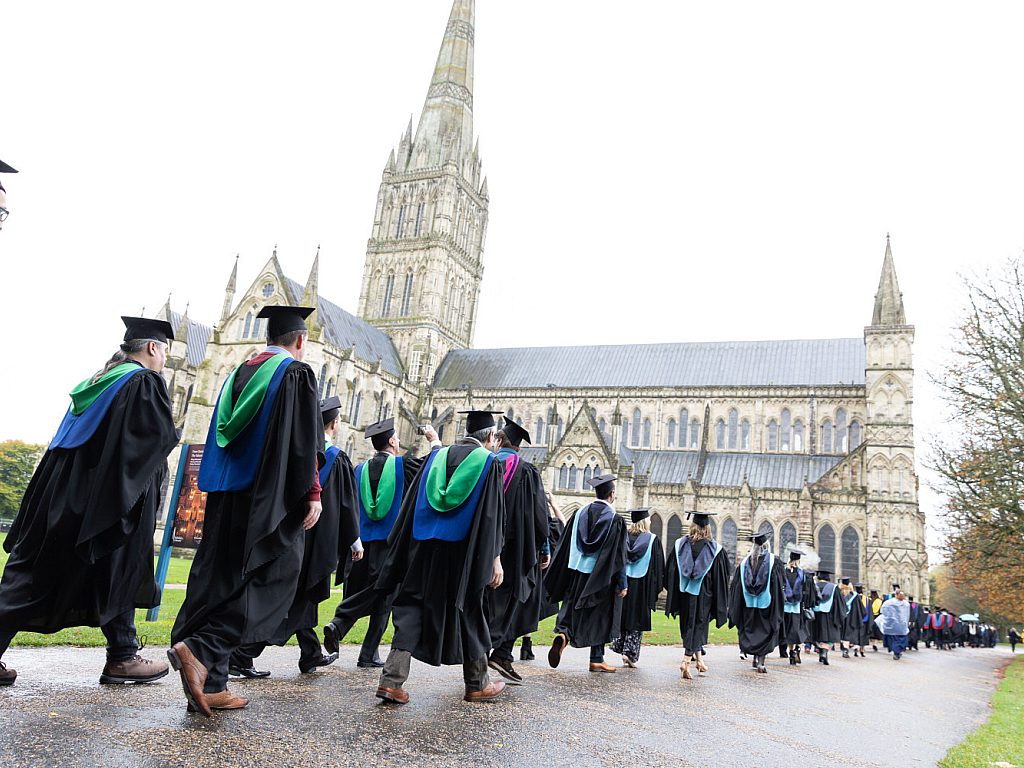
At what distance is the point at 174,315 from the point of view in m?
48.6

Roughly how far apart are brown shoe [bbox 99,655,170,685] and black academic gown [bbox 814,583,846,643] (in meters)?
14.8

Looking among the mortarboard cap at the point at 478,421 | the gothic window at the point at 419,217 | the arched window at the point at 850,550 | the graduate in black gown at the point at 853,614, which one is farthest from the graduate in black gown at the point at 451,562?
the gothic window at the point at 419,217

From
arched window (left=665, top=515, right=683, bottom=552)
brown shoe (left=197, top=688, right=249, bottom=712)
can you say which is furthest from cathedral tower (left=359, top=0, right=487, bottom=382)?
brown shoe (left=197, top=688, right=249, bottom=712)

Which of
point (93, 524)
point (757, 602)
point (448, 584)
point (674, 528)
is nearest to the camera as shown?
point (93, 524)

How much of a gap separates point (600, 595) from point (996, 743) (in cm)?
427

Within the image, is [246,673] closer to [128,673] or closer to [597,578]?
[128,673]

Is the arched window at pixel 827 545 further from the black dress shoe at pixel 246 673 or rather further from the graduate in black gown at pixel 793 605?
the black dress shoe at pixel 246 673

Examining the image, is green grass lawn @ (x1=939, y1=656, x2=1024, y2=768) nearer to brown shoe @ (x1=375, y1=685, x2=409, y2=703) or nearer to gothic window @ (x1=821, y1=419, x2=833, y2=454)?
brown shoe @ (x1=375, y1=685, x2=409, y2=703)

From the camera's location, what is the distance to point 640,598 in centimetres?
1026

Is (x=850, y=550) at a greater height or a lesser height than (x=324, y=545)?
greater

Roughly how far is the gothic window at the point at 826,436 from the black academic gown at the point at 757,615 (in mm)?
29515

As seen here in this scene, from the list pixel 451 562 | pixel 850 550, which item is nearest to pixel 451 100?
pixel 850 550

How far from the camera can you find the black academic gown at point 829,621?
16.5m

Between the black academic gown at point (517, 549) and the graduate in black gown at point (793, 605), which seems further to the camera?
the graduate in black gown at point (793, 605)
